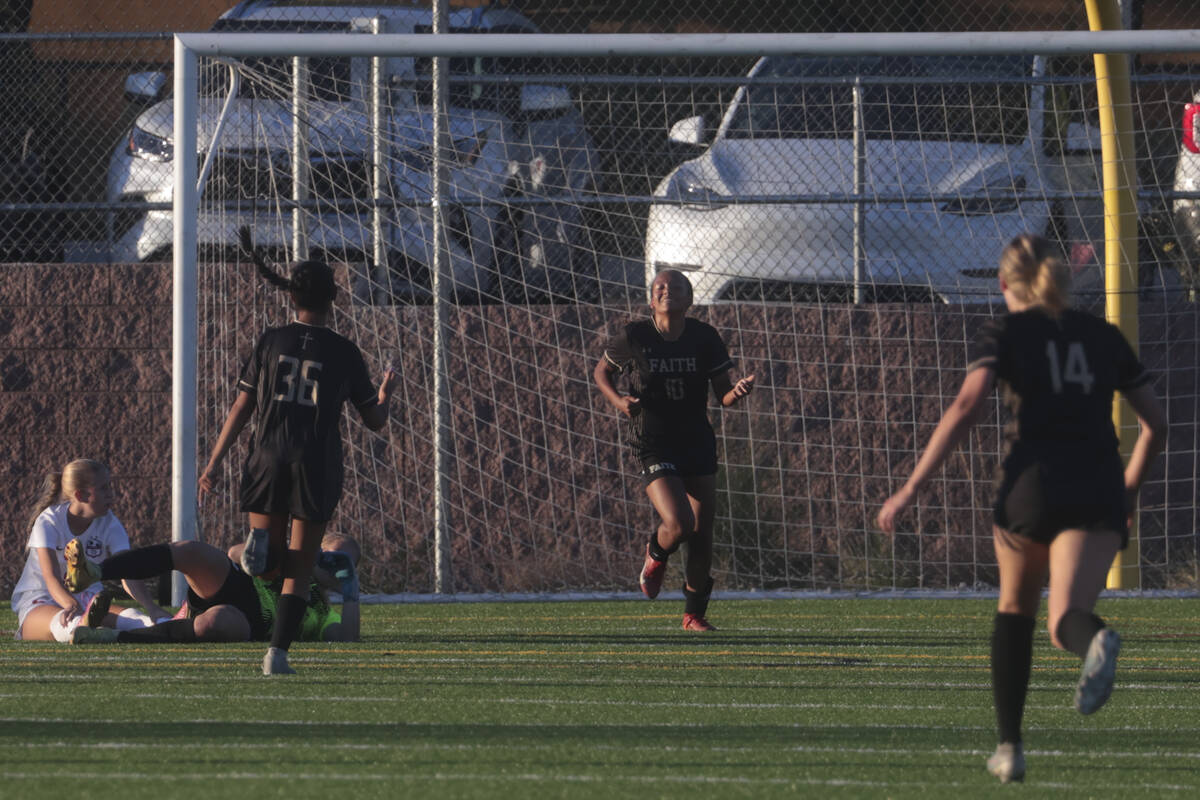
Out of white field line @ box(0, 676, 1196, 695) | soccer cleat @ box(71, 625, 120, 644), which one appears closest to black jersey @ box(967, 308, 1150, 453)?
white field line @ box(0, 676, 1196, 695)

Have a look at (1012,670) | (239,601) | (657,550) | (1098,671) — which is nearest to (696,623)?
(657,550)

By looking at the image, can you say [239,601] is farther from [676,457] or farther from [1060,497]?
[1060,497]

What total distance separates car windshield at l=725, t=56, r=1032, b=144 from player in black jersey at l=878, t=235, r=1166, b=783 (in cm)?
707

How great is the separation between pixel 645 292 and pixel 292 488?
5.29 m

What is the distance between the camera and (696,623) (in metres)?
9.89

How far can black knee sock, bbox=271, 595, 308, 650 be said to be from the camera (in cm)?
744

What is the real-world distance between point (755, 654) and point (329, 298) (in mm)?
2662

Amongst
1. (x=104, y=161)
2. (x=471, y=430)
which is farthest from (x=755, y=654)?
(x=104, y=161)

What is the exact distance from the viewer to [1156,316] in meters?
12.2

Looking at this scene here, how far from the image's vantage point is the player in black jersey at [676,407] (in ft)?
31.4

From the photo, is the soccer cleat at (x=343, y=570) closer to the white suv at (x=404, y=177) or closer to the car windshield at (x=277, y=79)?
the white suv at (x=404, y=177)

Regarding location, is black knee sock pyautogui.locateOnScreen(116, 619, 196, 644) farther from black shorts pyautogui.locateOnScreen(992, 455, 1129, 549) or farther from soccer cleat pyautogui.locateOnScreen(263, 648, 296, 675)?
black shorts pyautogui.locateOnScreen(992, 455, 1129, 549)

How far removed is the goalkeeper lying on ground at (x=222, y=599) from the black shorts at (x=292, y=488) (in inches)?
41.1

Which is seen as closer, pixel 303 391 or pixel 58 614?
pixel 303 391
